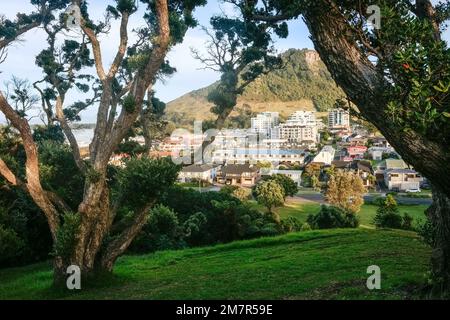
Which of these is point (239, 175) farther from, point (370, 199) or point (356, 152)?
point (356, 152)

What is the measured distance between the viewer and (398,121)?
16.7 feet

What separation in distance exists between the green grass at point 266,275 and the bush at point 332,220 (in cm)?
1108

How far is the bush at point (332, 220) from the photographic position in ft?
97.7

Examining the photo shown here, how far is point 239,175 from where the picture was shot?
70938mm

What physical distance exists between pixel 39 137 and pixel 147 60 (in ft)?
55.5

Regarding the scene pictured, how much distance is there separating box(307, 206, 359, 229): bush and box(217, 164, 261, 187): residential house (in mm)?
38821

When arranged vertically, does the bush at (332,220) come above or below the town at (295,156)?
below

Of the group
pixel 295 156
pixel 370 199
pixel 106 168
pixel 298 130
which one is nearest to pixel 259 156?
pixel 295 156

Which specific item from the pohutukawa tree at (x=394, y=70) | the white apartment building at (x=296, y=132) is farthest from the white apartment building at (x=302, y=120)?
the pohutukawa tree at (x=394, y=70)

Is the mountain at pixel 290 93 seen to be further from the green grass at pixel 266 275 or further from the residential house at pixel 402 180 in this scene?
the green grass at pixel 266 275

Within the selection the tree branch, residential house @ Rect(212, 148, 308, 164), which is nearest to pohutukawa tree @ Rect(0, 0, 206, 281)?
the tree branch

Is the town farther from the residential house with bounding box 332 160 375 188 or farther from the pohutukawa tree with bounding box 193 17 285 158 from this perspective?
the pohutukawa tree with bounding box 193 17 285 158
